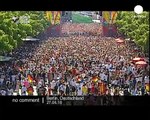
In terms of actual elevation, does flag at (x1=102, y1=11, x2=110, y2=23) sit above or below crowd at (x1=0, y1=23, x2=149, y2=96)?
above

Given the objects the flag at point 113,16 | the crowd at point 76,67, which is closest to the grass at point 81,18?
the crowd at point 76,67

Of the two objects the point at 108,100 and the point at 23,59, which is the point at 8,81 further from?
the point at 108,100

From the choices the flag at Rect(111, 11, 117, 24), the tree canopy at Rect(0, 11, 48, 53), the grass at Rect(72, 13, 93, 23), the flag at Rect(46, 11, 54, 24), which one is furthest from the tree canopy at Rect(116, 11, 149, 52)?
the tree canopy at Rect(0, 11, 48, 53)

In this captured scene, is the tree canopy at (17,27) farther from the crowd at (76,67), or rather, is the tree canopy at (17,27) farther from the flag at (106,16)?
the flag at (106,16)

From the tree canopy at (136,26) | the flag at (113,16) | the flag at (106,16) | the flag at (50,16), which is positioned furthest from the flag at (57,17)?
the tree canopy at (136,26)

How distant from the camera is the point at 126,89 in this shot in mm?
19422

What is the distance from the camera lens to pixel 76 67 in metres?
19.6

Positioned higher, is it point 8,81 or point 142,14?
point 142,14

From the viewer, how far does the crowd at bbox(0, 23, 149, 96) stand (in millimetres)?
19453

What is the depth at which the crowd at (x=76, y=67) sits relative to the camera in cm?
1945

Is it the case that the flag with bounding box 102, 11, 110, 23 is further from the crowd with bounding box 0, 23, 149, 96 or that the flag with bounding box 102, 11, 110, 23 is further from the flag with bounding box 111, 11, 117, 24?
the crowd with bounding box 0, 23, 149, 96

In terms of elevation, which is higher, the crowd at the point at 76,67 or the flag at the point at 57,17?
the flag at the point at 57,17
